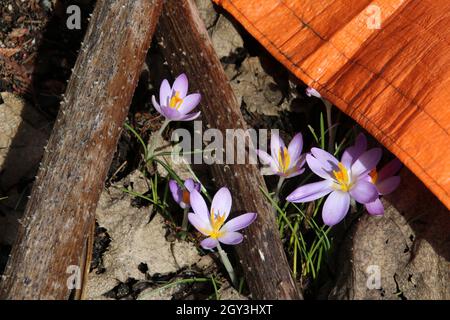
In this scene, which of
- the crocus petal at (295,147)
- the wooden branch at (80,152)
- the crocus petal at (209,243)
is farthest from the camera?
the crocus petal at (295,147)

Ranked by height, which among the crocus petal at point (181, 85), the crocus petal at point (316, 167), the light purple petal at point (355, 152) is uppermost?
the crocus petal at point (181, 85)

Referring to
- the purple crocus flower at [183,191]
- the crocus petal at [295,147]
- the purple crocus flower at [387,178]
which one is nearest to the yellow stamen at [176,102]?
the purple crocus flower at [183,191]

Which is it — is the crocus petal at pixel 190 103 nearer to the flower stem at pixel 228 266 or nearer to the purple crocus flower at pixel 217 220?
the purple crocus flower at pixel 217 220

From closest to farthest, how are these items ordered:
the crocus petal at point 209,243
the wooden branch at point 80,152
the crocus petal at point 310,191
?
the wooden branch at point 80,152, the crocus petal at point 209,243, the crocus petal at point 310,191

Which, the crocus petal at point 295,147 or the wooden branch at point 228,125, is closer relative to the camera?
the wooden branch at point 228,125

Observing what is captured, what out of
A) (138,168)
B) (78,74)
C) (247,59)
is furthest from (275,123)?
(78,74)
